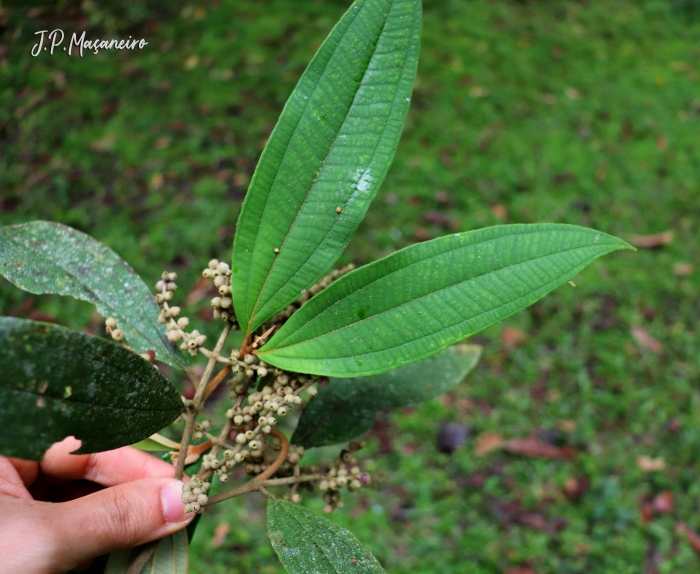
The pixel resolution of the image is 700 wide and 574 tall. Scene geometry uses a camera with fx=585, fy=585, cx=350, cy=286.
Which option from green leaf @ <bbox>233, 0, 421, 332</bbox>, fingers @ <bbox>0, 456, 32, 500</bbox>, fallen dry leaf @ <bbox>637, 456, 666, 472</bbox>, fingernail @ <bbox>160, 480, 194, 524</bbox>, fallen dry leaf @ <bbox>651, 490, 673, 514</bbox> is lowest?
fallen dry leaf @ <bbox>651, 490, 673, 514</bbox>

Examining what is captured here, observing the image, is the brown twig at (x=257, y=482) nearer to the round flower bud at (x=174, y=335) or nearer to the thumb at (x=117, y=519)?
the thumb at (x=117, y=519)

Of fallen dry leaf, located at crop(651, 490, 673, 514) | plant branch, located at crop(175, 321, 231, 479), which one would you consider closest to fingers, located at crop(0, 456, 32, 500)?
plant branch, located at crop(175, 321, 231, 479)

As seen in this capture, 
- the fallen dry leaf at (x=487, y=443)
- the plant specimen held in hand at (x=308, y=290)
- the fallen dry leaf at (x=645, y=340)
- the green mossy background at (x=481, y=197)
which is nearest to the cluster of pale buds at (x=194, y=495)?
the plant specimen held in hand at (x=308, y=290)

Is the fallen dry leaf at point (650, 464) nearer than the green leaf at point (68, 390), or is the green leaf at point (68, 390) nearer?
the green leaf at point (68, 390)

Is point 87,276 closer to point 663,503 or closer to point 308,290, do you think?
point 308,290

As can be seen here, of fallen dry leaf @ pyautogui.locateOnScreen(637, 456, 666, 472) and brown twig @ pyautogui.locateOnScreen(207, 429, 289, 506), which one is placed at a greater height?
brown twig @ pyautogui.locateOnScreen(207, 429, 289, 506)

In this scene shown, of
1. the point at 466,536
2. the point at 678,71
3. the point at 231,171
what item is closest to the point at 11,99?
the point at 231,171

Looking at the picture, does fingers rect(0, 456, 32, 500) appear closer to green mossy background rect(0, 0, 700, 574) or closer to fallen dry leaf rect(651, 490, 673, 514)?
green mossy background rect(0, 0, 700, 574)
